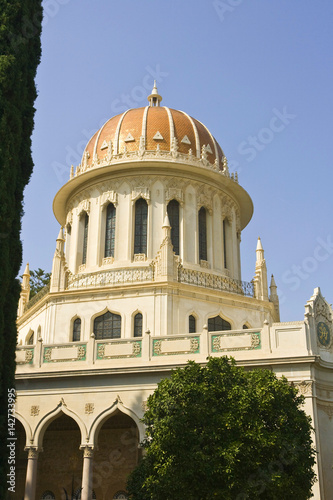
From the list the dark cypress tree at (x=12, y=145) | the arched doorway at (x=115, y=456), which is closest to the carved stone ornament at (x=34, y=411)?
the arched doorway at (x=115, y=456)

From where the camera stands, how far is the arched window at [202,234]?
32.5m

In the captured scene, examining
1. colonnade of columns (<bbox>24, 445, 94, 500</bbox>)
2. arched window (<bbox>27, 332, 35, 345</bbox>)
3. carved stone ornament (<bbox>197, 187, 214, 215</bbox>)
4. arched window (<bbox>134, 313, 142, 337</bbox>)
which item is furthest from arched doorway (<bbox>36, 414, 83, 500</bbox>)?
carved stone ornament (<bbox>197, 187, 214, 215</bbox>)

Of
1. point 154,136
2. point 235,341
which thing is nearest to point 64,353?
point 235,341

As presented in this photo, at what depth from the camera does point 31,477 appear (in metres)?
22.8

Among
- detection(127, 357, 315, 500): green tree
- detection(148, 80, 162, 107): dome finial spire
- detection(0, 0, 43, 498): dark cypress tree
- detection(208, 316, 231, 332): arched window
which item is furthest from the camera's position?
detection(148, 80, 162, 107): dome finial spire

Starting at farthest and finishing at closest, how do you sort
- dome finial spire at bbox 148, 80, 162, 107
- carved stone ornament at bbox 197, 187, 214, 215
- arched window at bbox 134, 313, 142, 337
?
dome finial spire at bbox 148, 80, 162, 107 < carved stone ornament at bbox 197, 187, 214, 215 < arched window at bbox 134, 313, 142, 337

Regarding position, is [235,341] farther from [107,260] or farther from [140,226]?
[140,226]

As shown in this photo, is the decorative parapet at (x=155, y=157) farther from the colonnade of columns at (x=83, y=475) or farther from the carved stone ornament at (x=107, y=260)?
the colonnade of columns at (x=83, y=475)

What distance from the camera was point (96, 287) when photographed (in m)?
29.5

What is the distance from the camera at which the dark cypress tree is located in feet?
54.4

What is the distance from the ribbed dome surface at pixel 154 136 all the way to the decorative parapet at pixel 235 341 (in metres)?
13.1

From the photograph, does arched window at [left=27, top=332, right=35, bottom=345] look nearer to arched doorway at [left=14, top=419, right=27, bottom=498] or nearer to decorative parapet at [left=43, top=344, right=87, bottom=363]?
arched doorway at [left=14, top=419, right=27, bottom=498]

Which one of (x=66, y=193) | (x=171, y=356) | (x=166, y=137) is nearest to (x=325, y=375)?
(x=171, y=356)

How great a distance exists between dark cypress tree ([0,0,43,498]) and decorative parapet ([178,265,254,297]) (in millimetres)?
12783
